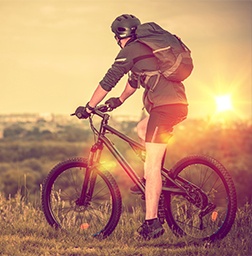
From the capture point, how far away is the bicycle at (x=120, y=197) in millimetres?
6250

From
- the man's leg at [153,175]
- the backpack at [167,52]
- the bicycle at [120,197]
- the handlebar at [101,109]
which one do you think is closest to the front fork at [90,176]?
the bicycle at [120,197]

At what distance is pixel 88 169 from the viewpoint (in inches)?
260

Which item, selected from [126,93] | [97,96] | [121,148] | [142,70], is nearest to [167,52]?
[142,70]

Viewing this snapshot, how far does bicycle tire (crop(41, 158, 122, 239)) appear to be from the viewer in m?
6.45

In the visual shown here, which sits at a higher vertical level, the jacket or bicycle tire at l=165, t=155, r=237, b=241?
the jacket

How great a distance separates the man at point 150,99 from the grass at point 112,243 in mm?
250

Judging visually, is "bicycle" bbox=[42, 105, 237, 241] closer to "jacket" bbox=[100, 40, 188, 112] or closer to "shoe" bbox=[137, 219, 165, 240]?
"shoe" bbox=[137, 219, 165, 240]

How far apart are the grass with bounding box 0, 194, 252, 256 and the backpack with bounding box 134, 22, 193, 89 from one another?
174 centimetres

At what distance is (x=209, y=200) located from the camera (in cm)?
634

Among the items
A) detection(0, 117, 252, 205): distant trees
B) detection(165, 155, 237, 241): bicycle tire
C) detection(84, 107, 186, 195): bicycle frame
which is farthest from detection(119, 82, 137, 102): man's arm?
detection(0, 117, 252, 205): distant trees

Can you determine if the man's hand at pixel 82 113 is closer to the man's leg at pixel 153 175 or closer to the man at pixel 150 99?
the man at pixel 150 99

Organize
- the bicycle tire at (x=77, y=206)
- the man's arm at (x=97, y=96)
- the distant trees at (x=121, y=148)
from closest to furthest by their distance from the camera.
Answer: the man's arm at (x=97, y=96) < the bicycle tire at (x=77, y=206) < the distant trees at (x=121, y=148)

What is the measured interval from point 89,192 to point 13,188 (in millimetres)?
65355

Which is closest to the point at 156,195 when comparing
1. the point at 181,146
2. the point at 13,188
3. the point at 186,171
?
the point at 186,171
